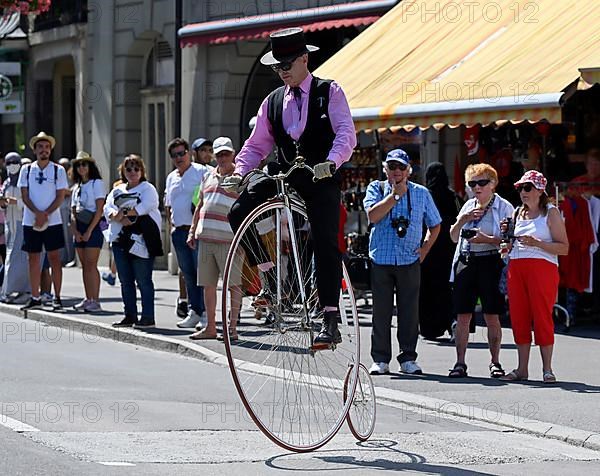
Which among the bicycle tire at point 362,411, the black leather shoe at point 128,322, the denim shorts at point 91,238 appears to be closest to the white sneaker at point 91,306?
the denim shorts at point 91,238

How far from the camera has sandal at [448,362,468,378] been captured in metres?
13.2

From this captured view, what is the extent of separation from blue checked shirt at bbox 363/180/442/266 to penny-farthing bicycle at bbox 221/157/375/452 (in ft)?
12.9

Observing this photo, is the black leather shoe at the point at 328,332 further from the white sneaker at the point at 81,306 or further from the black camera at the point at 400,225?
the white sneaker at the point at 81,306

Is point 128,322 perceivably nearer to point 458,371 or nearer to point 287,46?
point 458,371

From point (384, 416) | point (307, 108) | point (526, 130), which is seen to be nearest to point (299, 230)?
point (307, 108)

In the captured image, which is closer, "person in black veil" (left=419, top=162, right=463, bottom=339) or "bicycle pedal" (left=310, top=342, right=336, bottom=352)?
"bicycle pedal" (left=310, top=342, right=336, bottom=352)

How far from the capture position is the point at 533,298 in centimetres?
1285

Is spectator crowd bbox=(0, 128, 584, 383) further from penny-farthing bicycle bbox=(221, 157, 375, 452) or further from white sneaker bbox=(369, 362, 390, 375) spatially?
penny-farthing bicycle bbox=(221, 157, 375, 452)

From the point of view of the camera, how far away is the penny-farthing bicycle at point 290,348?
886cm

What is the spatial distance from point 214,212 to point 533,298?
3.89 m

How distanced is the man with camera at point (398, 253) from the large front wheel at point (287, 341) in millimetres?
3937

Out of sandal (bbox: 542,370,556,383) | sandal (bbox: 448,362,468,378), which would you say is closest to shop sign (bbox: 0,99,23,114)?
sandal (bbox: 448,362,468,378)

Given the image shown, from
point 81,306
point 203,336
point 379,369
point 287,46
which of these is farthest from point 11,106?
point 287,46

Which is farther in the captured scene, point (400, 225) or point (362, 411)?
point (400, 225)
